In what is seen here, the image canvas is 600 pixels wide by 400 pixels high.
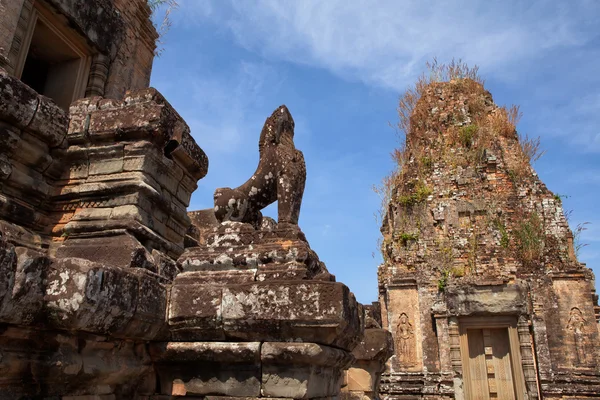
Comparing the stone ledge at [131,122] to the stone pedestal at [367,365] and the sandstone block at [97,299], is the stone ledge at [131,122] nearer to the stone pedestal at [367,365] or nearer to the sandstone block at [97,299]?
the sandstone block at [97,299]

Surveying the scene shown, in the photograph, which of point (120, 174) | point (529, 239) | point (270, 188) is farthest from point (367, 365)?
point (529, 239)

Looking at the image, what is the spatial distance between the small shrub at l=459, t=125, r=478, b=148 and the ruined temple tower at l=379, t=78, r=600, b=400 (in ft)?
0.10

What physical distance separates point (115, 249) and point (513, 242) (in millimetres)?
12616

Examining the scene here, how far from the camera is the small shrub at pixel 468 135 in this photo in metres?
15.4

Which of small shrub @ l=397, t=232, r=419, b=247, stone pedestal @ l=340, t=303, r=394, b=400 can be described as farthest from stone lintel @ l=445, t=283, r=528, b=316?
stone pedestal @ l=340, t=303, r=394, b=400

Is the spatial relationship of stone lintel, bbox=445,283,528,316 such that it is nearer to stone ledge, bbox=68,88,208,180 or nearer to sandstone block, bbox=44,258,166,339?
stone ledge, bbox=68,88,208,180

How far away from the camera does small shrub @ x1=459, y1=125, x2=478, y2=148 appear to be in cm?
1539

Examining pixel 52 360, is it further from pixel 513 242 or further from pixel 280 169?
pixel 513 242

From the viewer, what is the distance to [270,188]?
3842mm

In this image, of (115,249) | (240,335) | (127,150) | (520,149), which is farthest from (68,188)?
(520,149)

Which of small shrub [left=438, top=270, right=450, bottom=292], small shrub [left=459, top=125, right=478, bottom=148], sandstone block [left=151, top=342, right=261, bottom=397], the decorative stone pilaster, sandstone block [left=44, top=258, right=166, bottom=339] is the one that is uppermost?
small shrub [left=459, top=125, right=478, bottom=148]

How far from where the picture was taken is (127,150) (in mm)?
3451

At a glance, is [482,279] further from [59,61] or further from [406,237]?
[59,61]

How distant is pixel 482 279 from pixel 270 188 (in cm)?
1050
